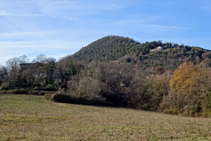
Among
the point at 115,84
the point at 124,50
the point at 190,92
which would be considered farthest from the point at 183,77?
the point at 124,50

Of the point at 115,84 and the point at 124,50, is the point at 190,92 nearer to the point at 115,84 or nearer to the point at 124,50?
the point at 115,84

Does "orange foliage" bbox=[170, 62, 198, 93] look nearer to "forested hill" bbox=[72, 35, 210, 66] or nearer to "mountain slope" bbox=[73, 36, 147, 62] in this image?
"forested hill" bbox=[72, 35, 210, 66]

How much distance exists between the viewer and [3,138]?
11.3m

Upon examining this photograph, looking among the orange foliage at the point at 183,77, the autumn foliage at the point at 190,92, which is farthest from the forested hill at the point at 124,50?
the autumn foliage at the point at 190,92

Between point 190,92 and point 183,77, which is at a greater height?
point 183,77

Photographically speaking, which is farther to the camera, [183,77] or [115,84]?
[115,84]

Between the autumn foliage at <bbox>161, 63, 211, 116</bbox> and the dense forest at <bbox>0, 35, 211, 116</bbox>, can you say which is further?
the dense forest at <bbox>0, 35, 211, 116</bbox>

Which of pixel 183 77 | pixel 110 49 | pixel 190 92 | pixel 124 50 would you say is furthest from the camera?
pixel 110 49

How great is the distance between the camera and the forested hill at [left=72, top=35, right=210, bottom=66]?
8768 centimetres

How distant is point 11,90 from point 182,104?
41.5 meters

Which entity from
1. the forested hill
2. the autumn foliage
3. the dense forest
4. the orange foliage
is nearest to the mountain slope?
the forested hill

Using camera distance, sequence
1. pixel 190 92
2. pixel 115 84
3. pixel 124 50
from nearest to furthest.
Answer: pixel 190 92, pixel 115 84, pixel 124 50

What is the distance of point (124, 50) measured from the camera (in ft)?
359

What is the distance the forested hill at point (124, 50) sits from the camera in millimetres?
87681
